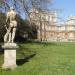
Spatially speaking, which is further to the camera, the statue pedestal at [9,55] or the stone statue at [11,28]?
the stone statue at [11,28]

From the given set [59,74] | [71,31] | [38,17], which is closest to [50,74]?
[59,74]

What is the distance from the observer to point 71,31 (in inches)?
5438

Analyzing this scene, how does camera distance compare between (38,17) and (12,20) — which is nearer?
(12,20)

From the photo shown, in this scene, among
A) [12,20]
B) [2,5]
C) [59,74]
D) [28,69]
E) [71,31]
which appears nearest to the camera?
[59,74]

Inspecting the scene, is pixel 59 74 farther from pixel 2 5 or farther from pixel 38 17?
pixel 38 17

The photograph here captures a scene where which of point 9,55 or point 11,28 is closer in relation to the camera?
point 9,55

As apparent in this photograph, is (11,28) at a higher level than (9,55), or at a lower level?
higher

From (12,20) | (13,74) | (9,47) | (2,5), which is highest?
(2,5)

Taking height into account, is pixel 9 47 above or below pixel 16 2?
below

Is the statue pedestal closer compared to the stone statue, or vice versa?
the statue pedestal

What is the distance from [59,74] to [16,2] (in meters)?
14.7

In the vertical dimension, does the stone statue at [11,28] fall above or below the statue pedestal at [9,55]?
above

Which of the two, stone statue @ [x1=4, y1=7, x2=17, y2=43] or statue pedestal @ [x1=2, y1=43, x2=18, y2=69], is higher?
stone statue @ [x1=4, y1=7, x2=17, y2=43]

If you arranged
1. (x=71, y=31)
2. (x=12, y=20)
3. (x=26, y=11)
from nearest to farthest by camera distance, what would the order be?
(x=12, y=20)
(x=26, y=11)
(x=71, y=31)
